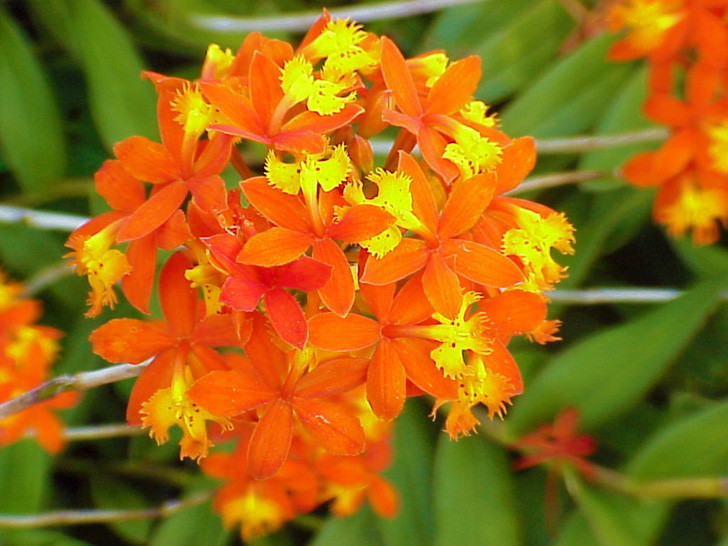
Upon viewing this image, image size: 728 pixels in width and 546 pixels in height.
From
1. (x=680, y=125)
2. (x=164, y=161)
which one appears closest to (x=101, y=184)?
(x=164, y=161)

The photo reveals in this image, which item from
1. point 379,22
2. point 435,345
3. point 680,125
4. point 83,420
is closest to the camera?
point 435,345

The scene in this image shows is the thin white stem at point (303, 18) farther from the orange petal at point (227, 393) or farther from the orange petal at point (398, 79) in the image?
the orange petal at point (227, 393)

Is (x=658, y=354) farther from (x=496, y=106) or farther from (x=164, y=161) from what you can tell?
(x=164, y=161)

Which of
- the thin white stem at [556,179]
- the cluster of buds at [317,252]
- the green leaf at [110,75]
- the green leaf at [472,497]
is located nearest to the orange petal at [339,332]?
the cluster of buds at [317,252]

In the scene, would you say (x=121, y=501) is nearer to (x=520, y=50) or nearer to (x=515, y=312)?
(x=515, y=312)

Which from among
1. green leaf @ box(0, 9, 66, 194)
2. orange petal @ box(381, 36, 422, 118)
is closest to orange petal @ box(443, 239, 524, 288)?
orange petal @ box(381, 36, 422, 118)

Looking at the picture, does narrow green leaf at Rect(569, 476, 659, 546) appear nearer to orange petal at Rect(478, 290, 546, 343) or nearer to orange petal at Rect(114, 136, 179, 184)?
orange petal at Rect(478, 290, 546, 343)
